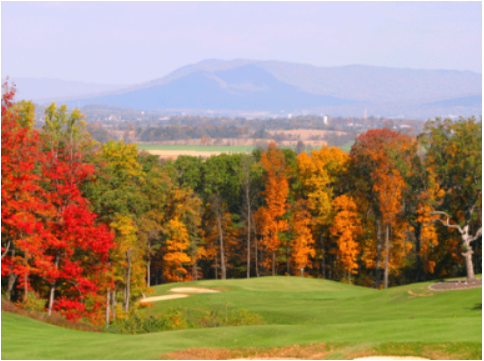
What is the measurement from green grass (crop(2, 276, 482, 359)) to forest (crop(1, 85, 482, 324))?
551 cm

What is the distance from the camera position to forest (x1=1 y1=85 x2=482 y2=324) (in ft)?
100

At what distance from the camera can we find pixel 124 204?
34219 millimetres

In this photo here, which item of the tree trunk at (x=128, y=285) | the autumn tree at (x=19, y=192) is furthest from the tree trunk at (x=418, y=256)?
the autumn tree at (x=19, y=192)


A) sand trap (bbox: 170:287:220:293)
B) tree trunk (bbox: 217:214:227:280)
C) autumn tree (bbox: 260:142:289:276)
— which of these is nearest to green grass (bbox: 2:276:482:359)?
sand trap (bbox: 170:287:220:293)

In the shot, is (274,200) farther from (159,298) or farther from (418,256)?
(159,298)

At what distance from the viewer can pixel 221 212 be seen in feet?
194

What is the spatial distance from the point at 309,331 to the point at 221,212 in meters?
39.8

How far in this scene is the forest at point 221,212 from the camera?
100 ft

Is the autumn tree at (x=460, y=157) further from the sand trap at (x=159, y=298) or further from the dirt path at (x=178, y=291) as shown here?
the sand trap at (x=159, y=298)

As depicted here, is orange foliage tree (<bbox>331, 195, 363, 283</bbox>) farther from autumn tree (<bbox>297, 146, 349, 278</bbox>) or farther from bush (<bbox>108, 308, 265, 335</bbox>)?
bush (<bbox>108, 308, 265, 335</bbox>)

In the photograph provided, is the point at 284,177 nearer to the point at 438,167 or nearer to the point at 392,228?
the point at 392,228

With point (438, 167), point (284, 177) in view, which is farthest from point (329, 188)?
point (438, 167)

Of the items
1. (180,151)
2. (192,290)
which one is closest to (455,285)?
(192,290)

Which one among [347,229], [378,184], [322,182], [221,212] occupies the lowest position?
[347,229]
